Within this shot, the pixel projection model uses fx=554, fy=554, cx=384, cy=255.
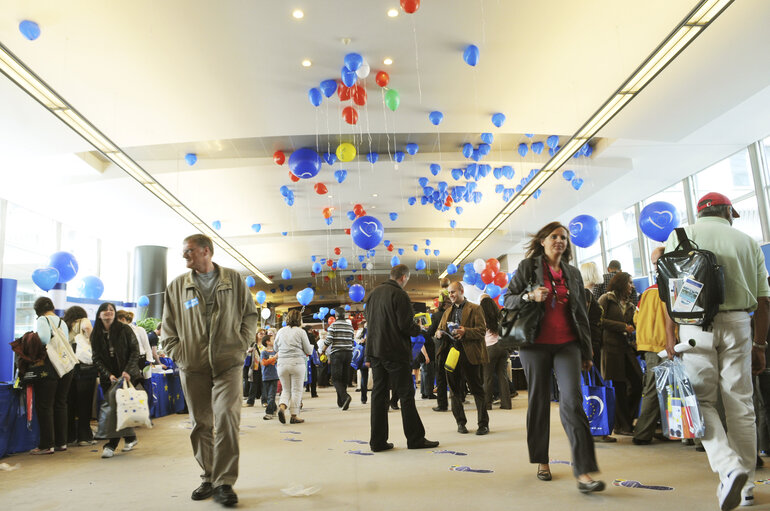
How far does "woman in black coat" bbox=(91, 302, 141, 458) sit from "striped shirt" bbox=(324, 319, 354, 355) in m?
4.35

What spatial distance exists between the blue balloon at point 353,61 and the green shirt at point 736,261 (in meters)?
4.49

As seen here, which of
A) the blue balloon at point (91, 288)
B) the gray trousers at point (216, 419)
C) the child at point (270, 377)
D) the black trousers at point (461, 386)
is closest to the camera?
the gray trousers at point (216, 419)

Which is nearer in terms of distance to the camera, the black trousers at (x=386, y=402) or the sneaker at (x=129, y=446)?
the black trousers at (x=386, y=402)

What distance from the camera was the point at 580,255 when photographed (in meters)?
18.8

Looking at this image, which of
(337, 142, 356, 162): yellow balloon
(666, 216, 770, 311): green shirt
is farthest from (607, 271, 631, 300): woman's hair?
(337, 142, 356, 162): yellow balloon

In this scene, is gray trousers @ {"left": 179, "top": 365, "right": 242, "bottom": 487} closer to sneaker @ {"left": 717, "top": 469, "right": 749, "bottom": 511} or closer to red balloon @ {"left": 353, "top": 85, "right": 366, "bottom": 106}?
sneaker @ {"left": 717, "top": 469, "right": 749, "bottom": 511}

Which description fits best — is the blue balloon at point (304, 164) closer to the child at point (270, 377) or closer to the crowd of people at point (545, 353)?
the child at point (270, 377)

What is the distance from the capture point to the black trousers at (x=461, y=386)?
5570 mm

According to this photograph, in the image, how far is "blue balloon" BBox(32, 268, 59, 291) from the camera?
987 cm

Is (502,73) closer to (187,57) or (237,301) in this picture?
(187,57)

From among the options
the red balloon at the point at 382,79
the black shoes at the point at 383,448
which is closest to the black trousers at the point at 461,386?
the black shoes at the point at 383,448

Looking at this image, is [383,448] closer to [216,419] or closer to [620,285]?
[216,419]

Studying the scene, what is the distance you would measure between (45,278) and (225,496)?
338 inches

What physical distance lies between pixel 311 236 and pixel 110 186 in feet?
24.4
